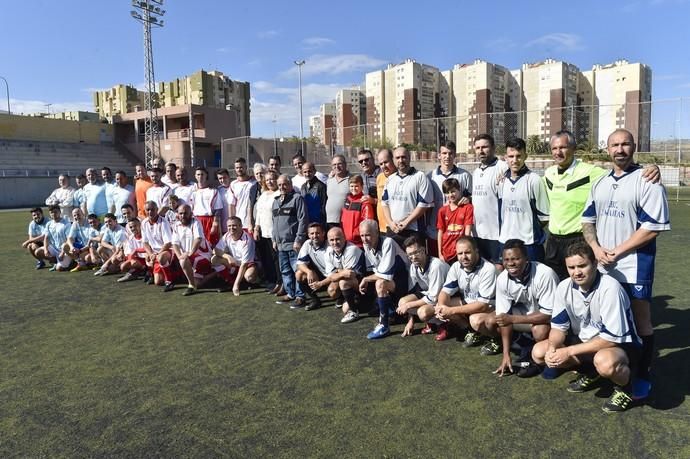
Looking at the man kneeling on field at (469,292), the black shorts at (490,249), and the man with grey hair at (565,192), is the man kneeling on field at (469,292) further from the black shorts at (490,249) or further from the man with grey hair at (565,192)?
the man with grey hair at (565,192)

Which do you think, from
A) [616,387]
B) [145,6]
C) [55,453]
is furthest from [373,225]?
[145,6]

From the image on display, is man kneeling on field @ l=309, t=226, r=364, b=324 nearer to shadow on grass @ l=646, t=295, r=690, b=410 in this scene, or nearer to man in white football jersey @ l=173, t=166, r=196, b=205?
shadow on grass @ l=646, t=295, r=690, b=410

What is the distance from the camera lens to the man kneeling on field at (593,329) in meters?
2.97

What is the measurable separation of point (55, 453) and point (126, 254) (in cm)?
508

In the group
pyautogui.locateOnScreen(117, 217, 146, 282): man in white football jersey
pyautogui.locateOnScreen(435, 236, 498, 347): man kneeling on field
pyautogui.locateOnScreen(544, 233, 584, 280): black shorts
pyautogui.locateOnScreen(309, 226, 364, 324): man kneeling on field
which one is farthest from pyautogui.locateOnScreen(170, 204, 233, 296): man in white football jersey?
pyautogui.locateOnScreen(544, 233, 584, 280): black shorts

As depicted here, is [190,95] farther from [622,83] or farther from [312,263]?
[312,263]

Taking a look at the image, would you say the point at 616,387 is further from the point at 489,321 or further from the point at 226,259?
the point at 226,259

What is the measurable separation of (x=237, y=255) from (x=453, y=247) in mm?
3069

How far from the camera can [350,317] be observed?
194 inches

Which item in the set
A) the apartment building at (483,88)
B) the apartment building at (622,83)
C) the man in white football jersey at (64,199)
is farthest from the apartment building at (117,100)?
the man in white football jersey at (64,199)

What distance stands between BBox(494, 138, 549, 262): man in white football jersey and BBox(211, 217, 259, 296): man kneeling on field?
3.46 m

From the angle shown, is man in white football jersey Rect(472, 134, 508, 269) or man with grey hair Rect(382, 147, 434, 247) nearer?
man in white football jersey Rect(472, 134, 508, 269)

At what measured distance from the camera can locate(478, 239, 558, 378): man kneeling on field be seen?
3.53 meters

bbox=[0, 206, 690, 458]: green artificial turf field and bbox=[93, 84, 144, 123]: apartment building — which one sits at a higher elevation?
Result: bbox=[93, 84, 144, 123]: apartment building
